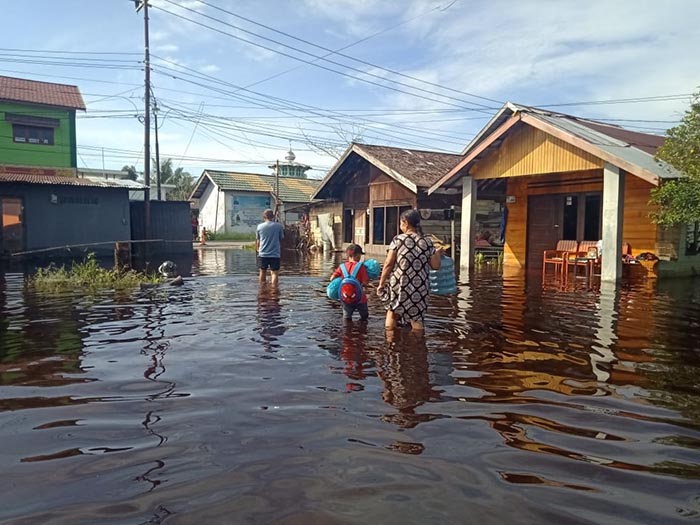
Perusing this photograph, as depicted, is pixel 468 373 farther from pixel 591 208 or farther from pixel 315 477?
pixel 591 208

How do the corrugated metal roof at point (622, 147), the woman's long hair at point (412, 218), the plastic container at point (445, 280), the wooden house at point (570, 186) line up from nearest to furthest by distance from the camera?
the woman's long hair at point (412, 218)
the plastic container at point (445, 280)
the corrugated metal roof at point (622, 147)
the wooden house at point (570, 186)

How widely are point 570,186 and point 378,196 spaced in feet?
30.9

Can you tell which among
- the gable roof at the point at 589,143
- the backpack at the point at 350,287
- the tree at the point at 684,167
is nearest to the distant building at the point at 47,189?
the gable roof at the point at 589,143

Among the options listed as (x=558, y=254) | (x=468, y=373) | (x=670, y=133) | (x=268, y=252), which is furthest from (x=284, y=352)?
(x=558, y=254)

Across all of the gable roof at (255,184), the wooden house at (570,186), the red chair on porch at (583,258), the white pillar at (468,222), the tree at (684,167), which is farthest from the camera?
the gable roof at (255,184)

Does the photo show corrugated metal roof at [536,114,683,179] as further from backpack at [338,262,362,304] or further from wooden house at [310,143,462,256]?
backpack at [338,262,362,304]

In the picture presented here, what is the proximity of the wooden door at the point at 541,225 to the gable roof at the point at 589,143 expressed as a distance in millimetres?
2537

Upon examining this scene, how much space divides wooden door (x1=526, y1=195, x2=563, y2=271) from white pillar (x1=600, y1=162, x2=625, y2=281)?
3845 millimetres

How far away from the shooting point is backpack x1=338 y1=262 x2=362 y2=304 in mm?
6844

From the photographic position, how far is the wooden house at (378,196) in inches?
851

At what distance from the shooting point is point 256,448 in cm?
333

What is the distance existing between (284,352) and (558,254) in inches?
499

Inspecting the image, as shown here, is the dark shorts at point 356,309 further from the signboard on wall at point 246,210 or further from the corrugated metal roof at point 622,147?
the signboard on wall at point 246,210

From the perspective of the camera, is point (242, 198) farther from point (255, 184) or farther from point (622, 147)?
point (622, 147)
